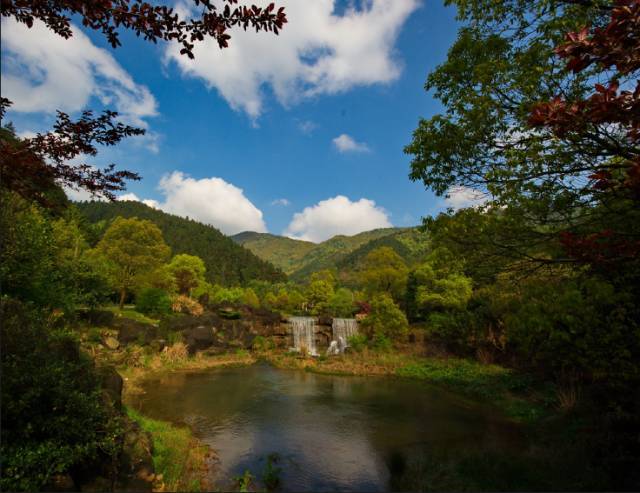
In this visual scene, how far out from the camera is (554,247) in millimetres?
5230

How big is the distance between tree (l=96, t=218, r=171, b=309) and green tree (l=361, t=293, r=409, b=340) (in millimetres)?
21145

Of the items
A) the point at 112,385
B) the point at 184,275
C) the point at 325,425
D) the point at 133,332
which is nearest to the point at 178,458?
the point at 112,385

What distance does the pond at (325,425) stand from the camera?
7844 mm

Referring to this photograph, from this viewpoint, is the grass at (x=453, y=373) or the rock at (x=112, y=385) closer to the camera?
the rock at (x=112, y=385)

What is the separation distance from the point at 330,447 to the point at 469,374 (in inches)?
459

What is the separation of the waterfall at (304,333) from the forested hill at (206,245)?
61689 millimetres

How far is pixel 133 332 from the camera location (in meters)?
22.7

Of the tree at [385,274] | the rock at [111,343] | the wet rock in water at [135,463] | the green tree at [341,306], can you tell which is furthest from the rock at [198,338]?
the green tree at [341,306]

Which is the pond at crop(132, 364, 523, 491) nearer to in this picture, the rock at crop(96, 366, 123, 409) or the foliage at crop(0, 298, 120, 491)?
the rock at crop(96, 366, 123, 409)

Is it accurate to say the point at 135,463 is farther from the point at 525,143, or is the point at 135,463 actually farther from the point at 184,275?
the point at 184,275

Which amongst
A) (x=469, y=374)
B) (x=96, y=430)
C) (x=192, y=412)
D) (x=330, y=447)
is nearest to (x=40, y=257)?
(x=192, y=412)

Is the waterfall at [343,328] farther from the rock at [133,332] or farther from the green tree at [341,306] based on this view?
the rock at [133,332]

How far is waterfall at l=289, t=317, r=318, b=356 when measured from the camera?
32250 millimetres

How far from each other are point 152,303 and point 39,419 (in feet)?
91.4
